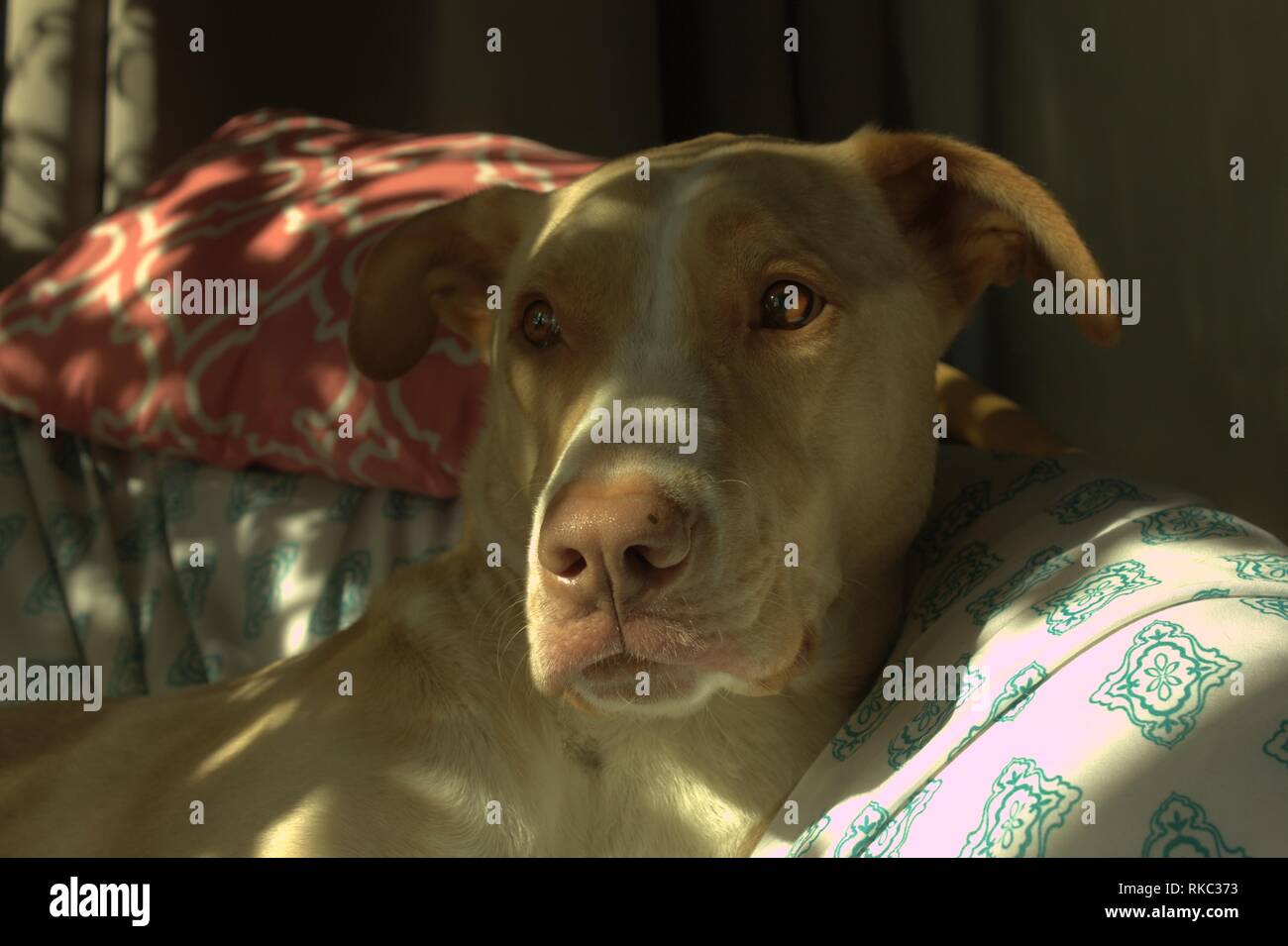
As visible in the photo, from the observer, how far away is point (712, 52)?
542 centimetres

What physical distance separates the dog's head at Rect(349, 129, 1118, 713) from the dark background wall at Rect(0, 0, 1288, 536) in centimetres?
103

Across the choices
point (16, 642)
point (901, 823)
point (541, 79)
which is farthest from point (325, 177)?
point (901, 823)

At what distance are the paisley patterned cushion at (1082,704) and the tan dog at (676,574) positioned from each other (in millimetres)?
171

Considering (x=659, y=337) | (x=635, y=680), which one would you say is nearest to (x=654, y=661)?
(x=635, y=680)

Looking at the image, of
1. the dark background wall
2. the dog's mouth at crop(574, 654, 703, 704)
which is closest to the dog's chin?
the dog's mouth at crop(574, 654, 703, 704)

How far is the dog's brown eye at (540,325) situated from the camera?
7.11ft

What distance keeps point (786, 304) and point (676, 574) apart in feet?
1.86

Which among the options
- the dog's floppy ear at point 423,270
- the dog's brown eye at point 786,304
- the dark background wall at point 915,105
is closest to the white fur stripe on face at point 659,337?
the dog's brown eye at point 786,304

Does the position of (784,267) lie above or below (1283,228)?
below

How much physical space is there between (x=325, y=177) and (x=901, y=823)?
270 centimetres

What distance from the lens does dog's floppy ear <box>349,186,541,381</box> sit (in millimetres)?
2465

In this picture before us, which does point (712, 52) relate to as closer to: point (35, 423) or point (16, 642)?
point (35, 423)

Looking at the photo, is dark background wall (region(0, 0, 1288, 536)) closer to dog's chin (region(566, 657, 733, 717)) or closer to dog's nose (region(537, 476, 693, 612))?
dog's chin (region(566, 657, 733, 717))

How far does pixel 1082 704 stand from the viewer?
5.10ft
